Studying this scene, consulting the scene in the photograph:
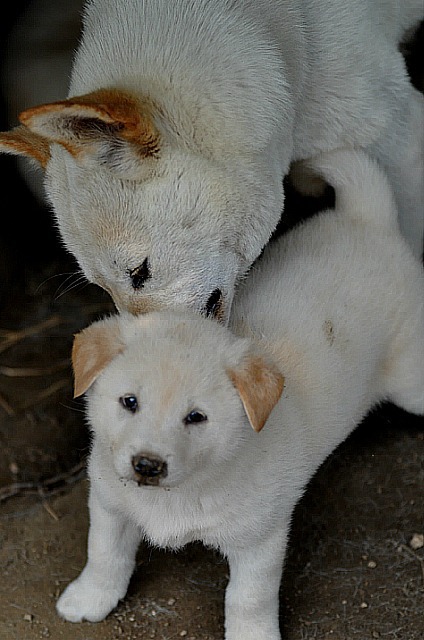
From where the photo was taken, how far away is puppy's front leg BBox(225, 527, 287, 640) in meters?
2.57

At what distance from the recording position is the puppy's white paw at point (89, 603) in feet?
9.26

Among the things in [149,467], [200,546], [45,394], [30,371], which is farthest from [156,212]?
[30,371]

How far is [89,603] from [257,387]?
38.3 inches

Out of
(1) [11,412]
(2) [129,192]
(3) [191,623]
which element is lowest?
(1) [11,412]

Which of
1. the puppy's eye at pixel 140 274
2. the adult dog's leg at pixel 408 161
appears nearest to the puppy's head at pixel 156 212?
the puppy's eye at pixel 140 274

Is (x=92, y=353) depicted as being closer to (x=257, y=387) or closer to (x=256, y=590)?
(x=257, y=387)

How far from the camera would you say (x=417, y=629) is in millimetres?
2803

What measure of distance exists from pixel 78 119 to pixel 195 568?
143cm

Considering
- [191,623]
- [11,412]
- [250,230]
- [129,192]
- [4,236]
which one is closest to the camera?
[129,192]

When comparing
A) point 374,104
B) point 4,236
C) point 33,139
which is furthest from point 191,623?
point 4,236

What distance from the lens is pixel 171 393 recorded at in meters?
2.20

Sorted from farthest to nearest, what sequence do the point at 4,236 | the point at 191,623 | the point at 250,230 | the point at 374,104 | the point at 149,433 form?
1. the point at 4,236
2. the point at 374,104
3. the point at 191,623
4. the point at 250,230
5. the point at 149,433

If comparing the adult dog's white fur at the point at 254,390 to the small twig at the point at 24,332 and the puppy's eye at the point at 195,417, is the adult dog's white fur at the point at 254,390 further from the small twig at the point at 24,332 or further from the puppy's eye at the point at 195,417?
the small twig at the point at 24,332

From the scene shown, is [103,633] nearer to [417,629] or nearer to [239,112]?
[417,629]
